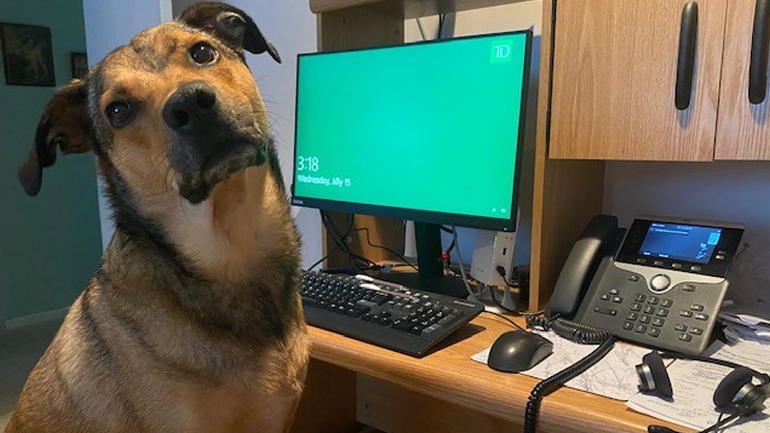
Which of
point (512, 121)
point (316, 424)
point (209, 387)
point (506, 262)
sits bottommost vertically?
point (316, 424)

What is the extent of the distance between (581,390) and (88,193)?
4.00 metres

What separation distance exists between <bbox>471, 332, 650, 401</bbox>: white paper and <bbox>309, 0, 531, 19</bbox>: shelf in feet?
3.01

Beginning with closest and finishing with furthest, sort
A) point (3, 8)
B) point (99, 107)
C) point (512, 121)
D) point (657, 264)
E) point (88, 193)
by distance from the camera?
point (99, 107), point (657, 264), point (512, 121), point (3, 8), point (88, 193)

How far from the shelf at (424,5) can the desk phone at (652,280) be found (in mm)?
678

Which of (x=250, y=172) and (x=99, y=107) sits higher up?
(x=99, y=107)

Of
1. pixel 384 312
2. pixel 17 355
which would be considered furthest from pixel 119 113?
pixel 17 355

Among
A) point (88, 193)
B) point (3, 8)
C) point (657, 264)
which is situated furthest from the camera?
point (88, 193)

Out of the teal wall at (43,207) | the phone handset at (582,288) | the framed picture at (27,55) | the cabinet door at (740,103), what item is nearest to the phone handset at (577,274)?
the phone handset at (582,288)

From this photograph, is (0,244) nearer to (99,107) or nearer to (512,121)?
(99,107)

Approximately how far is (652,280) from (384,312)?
520 millimetres

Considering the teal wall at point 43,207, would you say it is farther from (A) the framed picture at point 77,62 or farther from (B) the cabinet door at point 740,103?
(B) the cabinet door at point 740,103

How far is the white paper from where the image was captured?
88cm

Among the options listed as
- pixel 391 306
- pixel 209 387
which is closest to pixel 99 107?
pixel 209 387

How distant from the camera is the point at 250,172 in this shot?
3.42ft
